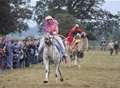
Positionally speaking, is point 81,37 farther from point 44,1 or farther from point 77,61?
point 44,1

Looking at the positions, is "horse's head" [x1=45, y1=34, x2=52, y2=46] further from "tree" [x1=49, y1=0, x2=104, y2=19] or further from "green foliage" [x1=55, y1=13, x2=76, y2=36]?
"tree" [x1=49, y1=0, x2=104, y2=19]

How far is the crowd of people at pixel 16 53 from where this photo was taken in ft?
96.6

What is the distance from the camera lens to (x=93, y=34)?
117 m

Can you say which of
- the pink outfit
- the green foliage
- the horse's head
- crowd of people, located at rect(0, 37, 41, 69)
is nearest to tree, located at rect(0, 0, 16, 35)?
the green foliage

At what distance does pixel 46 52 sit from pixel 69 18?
68822 millimetres

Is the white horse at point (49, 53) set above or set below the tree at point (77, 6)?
below

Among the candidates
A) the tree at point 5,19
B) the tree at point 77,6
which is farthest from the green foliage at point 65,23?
the tree at point 77,6

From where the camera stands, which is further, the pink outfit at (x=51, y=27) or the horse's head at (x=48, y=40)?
the pink outfit at (x=51, y=27)

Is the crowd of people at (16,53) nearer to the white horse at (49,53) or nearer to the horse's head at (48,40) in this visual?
the white horse at (49,53)

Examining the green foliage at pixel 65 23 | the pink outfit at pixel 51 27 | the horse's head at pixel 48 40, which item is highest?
the green foliage at pixel 65 23

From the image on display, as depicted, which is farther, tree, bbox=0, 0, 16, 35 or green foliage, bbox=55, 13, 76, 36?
green foliage, bbox=55, 13, 76, 36

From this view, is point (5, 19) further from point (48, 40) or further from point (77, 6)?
point (48, 40)

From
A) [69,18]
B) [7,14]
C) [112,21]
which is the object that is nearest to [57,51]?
[7,14]

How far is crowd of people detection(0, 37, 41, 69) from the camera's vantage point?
96.6 feet
